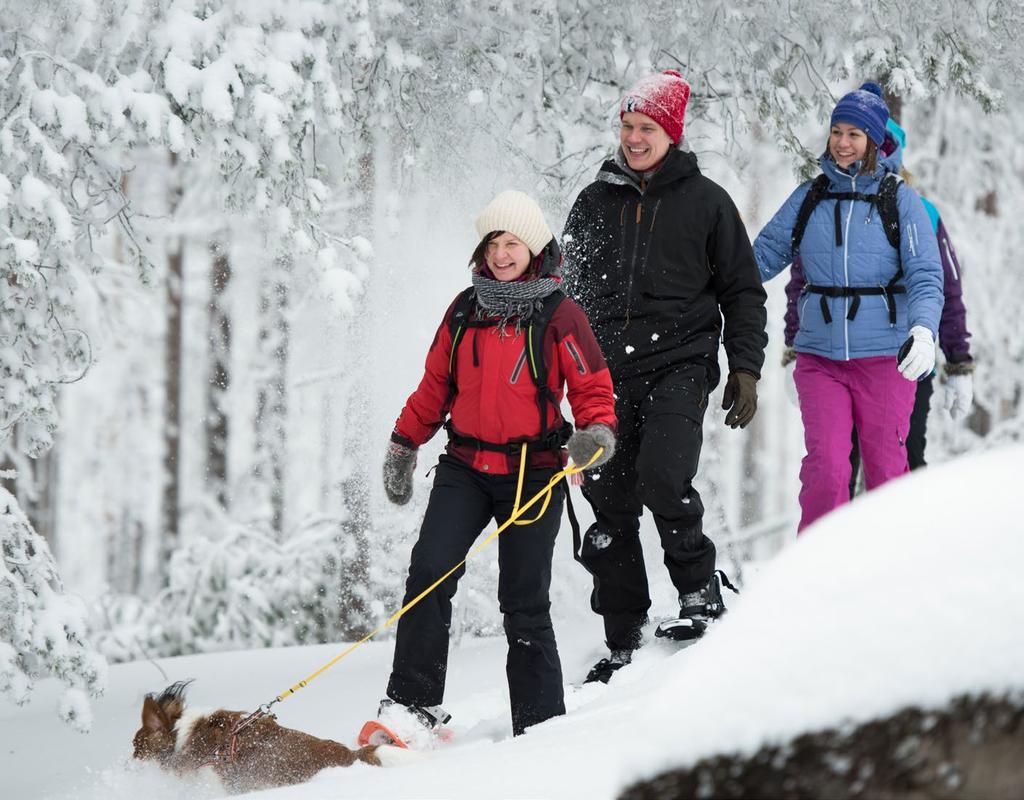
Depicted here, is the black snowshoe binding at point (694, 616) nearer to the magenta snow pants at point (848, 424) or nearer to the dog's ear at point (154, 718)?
the magenta snow pants at point (848, 424)

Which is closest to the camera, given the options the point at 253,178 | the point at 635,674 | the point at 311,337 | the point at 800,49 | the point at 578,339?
the point at 578,339

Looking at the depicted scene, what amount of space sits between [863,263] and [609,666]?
94.6 inches

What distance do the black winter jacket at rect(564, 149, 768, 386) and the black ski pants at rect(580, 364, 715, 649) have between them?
0.14 meters

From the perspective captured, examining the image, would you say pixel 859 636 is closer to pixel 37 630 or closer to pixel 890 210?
pixel 890 210

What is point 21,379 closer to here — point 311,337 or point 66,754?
point 66,754

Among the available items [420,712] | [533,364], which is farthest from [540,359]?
[420,712]

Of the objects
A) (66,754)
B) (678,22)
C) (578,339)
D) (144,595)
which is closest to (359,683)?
(66,754)

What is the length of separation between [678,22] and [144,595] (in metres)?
18.5

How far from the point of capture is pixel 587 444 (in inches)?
175

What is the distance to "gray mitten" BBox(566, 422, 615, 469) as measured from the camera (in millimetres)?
4453

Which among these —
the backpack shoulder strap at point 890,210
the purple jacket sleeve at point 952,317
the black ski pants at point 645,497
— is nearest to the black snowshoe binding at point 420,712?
the black ski pants at point 645,497

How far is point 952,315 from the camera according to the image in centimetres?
712

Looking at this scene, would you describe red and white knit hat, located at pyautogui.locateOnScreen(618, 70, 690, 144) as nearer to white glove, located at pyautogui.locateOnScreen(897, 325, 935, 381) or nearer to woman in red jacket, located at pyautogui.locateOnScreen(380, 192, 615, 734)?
woman in red jacket, located at pyautogui.locateOnScreen(380, 192, 615, 734)

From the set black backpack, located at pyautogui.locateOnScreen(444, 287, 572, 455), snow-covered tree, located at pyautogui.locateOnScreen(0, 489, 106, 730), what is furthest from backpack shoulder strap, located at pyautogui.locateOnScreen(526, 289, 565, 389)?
snow-covered tree, located at pyautogui.locateOnScreen(0, 489, 106, 730)
